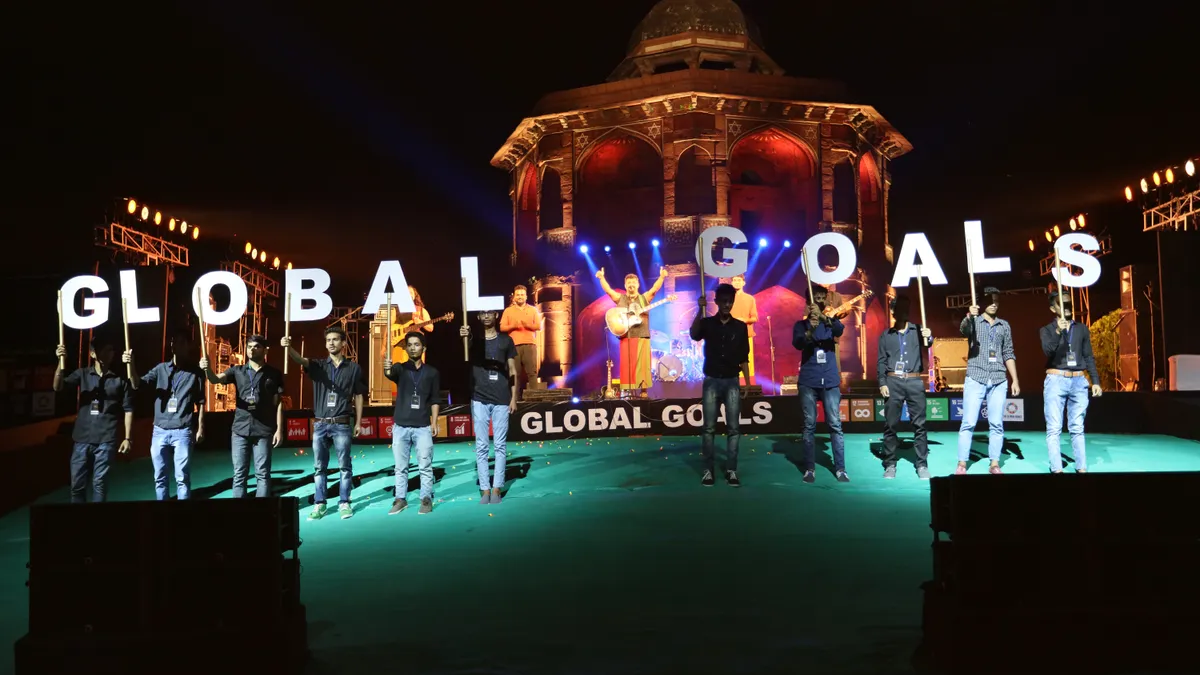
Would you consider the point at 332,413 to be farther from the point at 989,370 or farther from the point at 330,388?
the point at 989,370

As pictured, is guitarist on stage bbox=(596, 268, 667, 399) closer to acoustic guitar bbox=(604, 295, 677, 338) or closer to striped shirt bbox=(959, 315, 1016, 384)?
acoustic guitar bbox=(604, 295, 677, 338)

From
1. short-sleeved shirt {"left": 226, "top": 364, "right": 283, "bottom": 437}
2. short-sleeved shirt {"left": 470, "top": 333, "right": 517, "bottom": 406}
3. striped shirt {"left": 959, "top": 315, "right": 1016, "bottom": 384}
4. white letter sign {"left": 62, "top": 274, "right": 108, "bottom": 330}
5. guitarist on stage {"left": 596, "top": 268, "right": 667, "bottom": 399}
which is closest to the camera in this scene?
short-sleeved shirt {"left": 226, "top": 364, "right": 283, "bottom": 437}

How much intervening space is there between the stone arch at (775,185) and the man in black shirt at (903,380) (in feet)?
61.3

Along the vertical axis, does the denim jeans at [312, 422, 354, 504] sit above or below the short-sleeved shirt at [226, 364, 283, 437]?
below

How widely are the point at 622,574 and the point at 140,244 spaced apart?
86.9ft

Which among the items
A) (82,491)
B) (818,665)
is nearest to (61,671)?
(818,665)

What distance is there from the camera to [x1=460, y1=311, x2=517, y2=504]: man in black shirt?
1013 cm

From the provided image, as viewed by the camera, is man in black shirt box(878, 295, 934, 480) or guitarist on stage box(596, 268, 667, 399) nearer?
man in black shirt box(878, 295, 934, 480)

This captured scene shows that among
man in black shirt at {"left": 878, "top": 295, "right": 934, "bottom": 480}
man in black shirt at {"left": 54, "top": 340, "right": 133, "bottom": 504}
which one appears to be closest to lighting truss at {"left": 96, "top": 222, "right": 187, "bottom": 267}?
man in black shirt at {"left": 54, "top": 340, "right": 133, "bottom": 504}

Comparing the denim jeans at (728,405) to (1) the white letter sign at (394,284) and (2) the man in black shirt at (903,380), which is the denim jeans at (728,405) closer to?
(2) the man in black shirt at (903,380)

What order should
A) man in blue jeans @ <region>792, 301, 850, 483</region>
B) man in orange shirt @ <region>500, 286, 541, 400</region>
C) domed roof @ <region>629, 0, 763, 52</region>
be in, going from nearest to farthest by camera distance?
man in blue jeans @ <region>792, 301, 850, 483</region>, man in orange shirt @ <region>500, 286, 541, 400</region>, domed roof @ <region>629, 0, 763, 52</region>

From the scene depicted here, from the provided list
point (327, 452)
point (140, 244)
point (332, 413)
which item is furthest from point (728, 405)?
point (140, 244)

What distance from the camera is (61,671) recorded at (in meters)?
4.51

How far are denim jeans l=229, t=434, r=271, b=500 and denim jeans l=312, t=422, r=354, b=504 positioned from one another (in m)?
0.50
